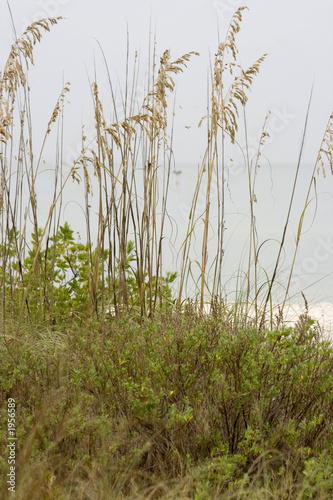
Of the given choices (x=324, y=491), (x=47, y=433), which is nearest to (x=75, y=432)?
(x=47, y=433)

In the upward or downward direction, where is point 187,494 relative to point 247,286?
downward

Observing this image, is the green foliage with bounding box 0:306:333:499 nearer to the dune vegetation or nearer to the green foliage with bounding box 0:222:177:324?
the dune vegetation

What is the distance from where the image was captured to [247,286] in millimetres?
3484

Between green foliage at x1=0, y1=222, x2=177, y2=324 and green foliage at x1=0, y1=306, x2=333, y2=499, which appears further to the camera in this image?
green foliage at x1=0, y1=222, x2=177, y2=324

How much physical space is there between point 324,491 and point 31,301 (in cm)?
257

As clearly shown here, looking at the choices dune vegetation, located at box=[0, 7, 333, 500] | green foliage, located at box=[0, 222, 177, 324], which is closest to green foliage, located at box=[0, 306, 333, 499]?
dune vegetation, located at box=[0, 7, 333, 500]

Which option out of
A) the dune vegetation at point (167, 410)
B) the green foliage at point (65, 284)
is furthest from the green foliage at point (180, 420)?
the green foliage at point (65, 284)

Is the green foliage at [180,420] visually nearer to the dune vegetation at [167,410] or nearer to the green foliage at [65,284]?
the dune vegetation at [167,410]

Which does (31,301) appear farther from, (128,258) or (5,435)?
(5,435)

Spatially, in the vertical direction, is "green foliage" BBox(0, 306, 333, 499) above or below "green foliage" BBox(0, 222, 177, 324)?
below

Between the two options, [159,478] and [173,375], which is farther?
[173,375]

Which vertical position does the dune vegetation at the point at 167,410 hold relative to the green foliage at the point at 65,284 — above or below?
below

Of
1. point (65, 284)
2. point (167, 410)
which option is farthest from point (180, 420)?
point (65, 284)

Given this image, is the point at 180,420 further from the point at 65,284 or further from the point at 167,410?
the point at 65,284
